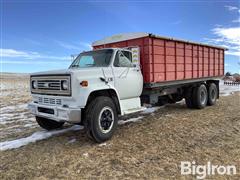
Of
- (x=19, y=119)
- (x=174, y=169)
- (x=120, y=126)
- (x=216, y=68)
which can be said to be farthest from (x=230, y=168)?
(x=216, y=68)

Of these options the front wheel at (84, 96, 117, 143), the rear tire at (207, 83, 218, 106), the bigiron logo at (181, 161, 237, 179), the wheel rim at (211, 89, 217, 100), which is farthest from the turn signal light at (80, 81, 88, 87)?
the wheel rim at (211, 89, 217, 100)

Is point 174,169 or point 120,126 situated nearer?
Result: point 174,169

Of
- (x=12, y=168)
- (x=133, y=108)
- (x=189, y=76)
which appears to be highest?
(x=189, y=76)

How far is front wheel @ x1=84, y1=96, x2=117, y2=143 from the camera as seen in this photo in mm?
4832

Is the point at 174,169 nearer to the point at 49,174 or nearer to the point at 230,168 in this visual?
the point at 230,168

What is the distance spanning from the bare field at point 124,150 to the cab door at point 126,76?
1070mm

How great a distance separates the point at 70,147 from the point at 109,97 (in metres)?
1.48

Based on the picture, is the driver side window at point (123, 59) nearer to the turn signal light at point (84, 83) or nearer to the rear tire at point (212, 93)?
the turn signal light at point (84, 83)

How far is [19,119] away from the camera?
784 cm

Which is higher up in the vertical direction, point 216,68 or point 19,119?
point 216,68

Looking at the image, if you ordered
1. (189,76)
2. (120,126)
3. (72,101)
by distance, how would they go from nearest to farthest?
(72,101)
(120,126)
(189,76)

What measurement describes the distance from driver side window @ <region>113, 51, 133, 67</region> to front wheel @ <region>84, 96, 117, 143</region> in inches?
43.8

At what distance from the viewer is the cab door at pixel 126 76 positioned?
572 centimetres

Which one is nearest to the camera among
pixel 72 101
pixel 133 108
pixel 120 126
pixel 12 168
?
pixel 12 168
